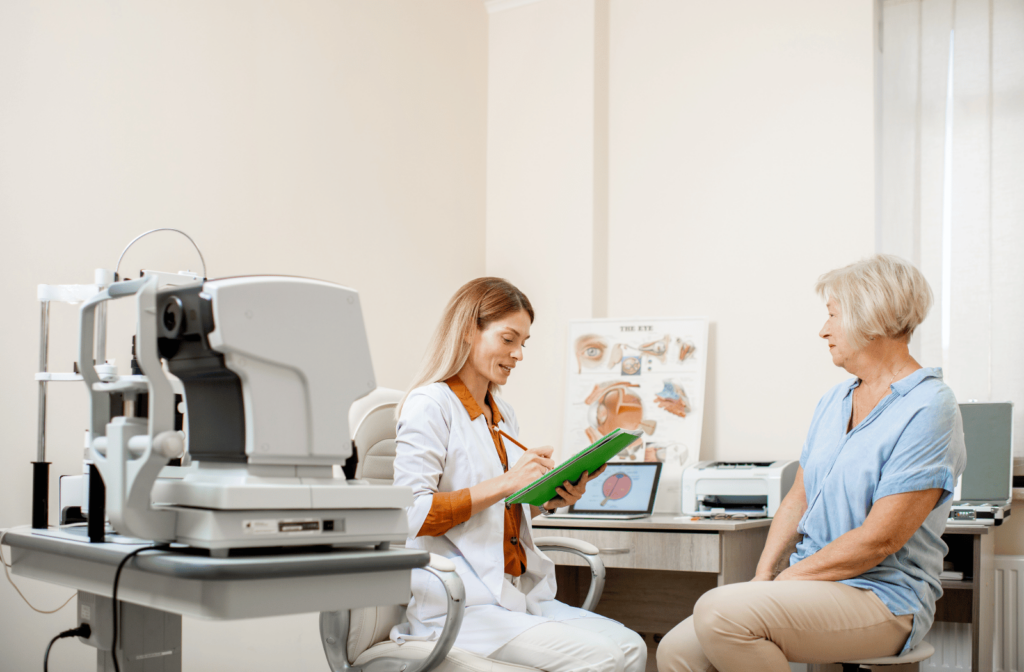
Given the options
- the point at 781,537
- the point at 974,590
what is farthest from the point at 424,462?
the point at 974,590

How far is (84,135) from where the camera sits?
238cm

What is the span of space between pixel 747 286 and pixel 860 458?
1.73 meters

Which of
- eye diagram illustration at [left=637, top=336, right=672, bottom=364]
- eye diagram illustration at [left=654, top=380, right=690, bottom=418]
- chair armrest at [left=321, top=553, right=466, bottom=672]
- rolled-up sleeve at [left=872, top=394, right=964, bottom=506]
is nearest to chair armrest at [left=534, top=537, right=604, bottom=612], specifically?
chair armrest at [left=321, top=553, right=466, bottom=672]

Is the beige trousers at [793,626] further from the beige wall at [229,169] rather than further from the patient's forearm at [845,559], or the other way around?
the beige wall at [229,169]

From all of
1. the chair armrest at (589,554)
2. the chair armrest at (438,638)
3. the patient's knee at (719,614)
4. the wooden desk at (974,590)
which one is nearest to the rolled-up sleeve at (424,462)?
the chair armrest at (438,638)

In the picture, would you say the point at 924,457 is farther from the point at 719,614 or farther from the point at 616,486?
the point at 616,486

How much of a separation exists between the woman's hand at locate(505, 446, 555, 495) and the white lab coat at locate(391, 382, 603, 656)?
0.38 feet

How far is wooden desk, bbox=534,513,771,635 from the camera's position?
2.66 metres

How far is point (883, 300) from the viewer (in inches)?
80.5

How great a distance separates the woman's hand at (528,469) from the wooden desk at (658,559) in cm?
91

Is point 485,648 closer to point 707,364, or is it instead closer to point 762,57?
point 707,364

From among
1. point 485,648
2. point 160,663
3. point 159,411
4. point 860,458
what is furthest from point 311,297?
point 860,458

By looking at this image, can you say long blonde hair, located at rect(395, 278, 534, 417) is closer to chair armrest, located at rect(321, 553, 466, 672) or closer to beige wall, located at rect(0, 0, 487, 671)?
chair armrest, located at rect(321, 553, 466, 672)

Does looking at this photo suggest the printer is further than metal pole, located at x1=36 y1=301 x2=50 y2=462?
Yes
